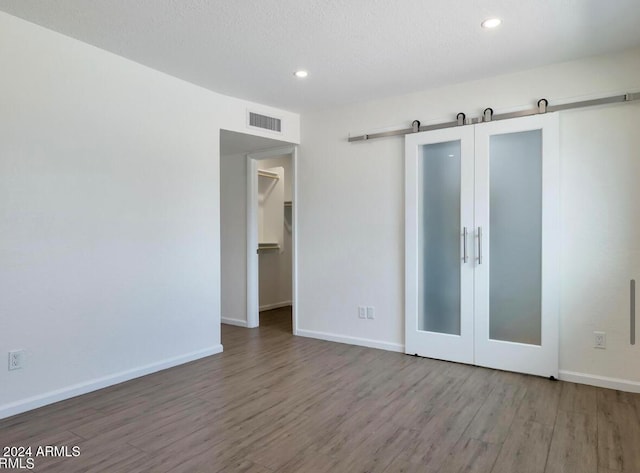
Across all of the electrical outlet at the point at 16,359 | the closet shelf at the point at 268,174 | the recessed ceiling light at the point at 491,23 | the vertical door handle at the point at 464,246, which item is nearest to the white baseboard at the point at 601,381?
the vertical door handle at the point at 464,246

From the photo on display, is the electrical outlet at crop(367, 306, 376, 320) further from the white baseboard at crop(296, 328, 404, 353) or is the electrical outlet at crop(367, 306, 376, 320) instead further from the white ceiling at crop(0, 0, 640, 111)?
the white ceiling at crop(0, 0, 640, 111)

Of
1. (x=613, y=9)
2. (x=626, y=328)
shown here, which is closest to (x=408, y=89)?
(x=613, y=9)

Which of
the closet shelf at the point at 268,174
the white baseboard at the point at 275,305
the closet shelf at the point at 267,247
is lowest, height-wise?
the white baseboard at the point at 275,305

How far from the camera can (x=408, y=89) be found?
401cm

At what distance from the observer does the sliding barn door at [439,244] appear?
3.73m

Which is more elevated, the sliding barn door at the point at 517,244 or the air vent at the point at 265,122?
the air vent at the point at 265,122

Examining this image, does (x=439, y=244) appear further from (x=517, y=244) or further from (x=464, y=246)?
(x=517, y=244)

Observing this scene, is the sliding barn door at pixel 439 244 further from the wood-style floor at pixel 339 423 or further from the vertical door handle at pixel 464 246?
the wood-style floor at pixel 339 423

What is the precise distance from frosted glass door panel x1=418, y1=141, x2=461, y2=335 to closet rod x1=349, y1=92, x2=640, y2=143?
18cm

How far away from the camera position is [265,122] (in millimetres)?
4516

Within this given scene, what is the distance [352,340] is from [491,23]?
10.4 ft

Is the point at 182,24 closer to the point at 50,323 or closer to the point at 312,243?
the point at 50,323

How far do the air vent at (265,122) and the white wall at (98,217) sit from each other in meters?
0.40

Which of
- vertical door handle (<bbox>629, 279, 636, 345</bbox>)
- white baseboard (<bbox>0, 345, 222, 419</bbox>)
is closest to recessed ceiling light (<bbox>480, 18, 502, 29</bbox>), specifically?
vertical door handle (<bbox>629, 279, 636, 345</bbox>)
